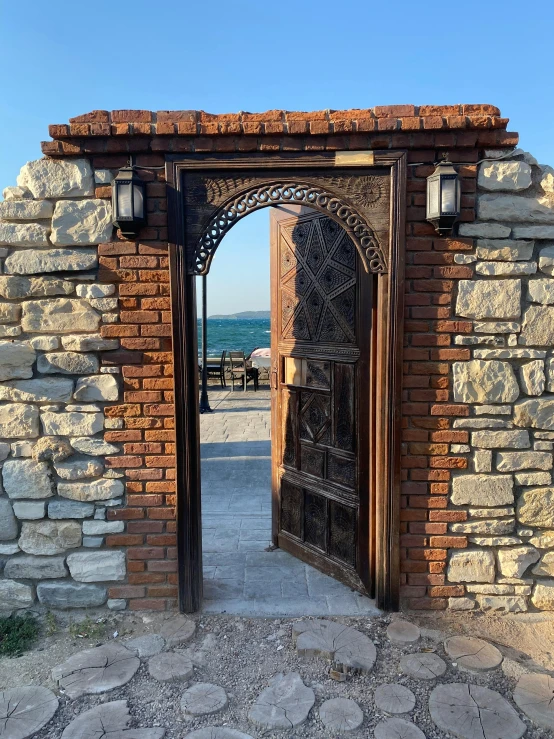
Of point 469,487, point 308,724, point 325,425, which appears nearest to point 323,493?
point 325,425

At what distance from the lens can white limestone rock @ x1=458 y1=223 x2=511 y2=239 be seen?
2953mm

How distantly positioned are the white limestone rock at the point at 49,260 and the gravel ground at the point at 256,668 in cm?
218

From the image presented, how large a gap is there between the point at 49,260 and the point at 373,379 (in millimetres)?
2123

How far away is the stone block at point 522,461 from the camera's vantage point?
3.07m

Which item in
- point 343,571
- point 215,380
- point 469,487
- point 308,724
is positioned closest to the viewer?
point 308,724

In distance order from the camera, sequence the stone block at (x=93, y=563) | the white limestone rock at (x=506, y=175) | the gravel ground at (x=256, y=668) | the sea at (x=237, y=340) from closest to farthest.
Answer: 1. the gravel ground at (x=256, y=668)
2. the white limestone rock at (x=506, y=175)
3. the stone block at (x=93, y=563)
4. the sea at (x=237, y=340)

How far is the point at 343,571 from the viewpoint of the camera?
356 cm

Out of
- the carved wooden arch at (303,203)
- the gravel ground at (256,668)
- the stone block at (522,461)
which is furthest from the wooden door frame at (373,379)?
the stone block at (522,461)

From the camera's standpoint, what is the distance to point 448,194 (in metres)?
2.81

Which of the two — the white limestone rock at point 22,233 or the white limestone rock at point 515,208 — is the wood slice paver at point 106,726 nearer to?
the white limestone rock at point 22,233

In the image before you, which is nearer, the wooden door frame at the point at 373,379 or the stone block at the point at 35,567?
the wooden door frame at the point at 373,379

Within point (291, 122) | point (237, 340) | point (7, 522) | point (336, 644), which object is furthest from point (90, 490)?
point (237, 340)

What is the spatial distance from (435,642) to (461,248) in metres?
2.29

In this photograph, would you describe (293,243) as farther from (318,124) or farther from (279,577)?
(279,577)
